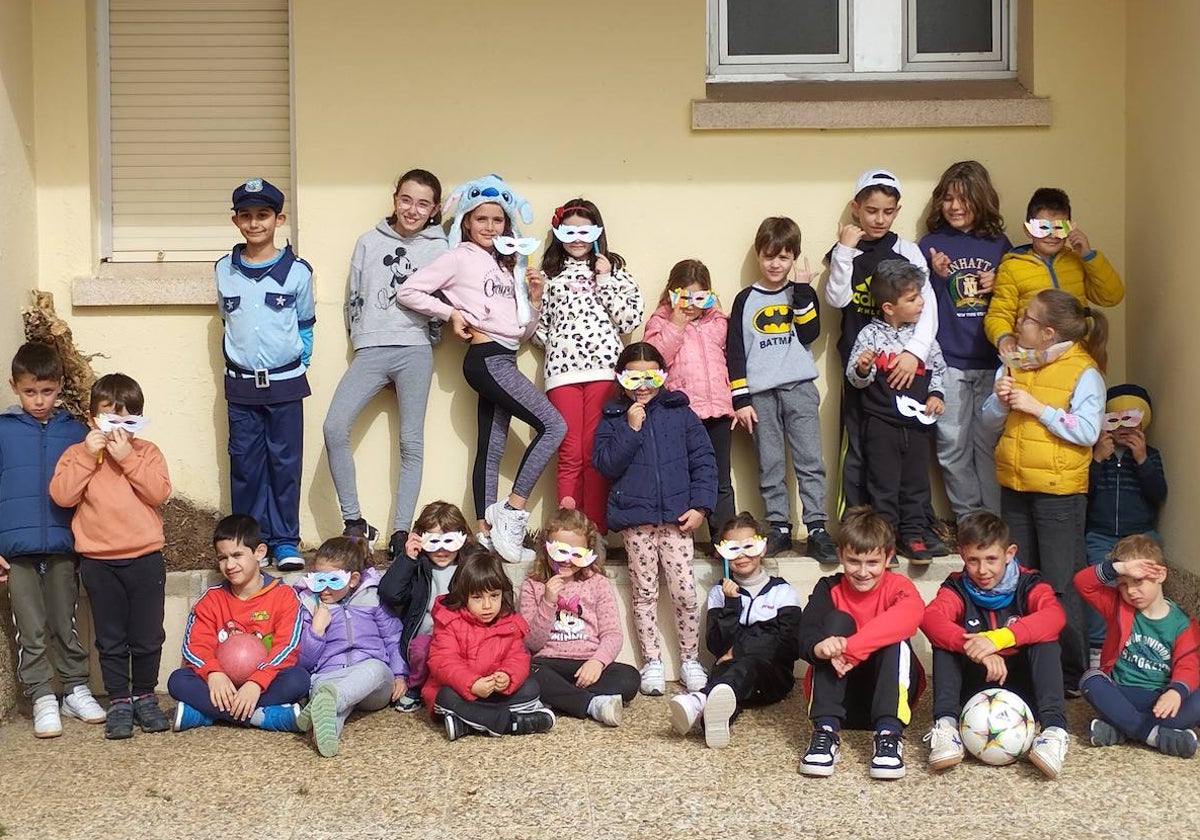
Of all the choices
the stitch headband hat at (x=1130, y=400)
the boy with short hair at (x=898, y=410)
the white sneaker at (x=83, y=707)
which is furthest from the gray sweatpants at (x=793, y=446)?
the white sneaker at (x=83, y=707)

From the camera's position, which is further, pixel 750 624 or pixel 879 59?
pixel 879 59

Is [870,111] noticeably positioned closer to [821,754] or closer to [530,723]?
[821,754]

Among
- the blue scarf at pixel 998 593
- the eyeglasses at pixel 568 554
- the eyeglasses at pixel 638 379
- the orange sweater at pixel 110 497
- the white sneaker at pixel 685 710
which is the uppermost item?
the eyeglasses at pixel 638 379

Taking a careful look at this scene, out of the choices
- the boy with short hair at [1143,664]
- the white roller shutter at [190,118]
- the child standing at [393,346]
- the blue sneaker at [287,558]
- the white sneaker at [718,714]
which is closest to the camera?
the boy with short hair at [1143,664]

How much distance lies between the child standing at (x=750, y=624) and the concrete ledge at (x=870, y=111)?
2026 mm

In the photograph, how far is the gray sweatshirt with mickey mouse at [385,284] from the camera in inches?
266

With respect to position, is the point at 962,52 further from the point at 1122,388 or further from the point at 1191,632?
the point at 1191,632

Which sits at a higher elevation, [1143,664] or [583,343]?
[583,343]

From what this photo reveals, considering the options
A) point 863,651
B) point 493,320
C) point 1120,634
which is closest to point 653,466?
point 493,320

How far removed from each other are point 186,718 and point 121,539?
762 millimetres

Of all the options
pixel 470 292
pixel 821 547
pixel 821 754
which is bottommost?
pixel 821 754

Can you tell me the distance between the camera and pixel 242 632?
5.88 m

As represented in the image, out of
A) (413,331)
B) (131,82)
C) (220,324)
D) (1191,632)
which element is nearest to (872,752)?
(1191,632)

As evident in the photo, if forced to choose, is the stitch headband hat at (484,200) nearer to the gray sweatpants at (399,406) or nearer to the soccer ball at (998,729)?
the gray sweatpants at (399,406)
